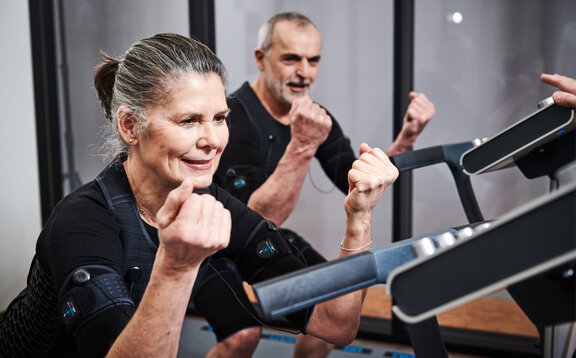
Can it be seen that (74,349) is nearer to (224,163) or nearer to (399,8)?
(224,163)

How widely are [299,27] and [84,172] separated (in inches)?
67.1

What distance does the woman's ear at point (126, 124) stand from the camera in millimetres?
1136

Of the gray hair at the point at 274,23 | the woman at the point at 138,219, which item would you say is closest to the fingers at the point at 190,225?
the woman at the point at 138,219

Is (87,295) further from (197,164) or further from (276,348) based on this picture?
(276,348)

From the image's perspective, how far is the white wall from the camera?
69.4 inches

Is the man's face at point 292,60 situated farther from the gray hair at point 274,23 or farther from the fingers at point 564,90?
the fingers at point 564,90

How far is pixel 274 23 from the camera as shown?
1.98 m

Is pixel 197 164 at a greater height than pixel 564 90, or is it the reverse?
pixel 564 90

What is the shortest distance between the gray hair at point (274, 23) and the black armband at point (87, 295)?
1.29 meters

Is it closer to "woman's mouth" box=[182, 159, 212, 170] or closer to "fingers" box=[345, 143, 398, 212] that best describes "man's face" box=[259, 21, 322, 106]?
"woman's mouth" box=[182, 159, 212, 170]

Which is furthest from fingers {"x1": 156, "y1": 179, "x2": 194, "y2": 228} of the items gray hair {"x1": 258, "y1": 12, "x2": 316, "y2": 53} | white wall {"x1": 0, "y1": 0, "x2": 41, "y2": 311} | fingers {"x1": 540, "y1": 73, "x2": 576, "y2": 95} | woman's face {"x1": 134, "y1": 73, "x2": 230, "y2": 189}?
gray hair {"x1": 258, "y1": 12, "x2": 316, "y2": 53}

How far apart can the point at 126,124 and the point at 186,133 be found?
0.15 meters

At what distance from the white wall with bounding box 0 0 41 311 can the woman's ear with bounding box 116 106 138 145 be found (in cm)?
84

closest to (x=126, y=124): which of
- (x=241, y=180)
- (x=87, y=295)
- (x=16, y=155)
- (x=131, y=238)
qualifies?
(x=131, y=238)
